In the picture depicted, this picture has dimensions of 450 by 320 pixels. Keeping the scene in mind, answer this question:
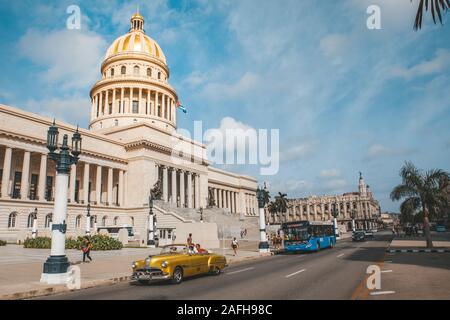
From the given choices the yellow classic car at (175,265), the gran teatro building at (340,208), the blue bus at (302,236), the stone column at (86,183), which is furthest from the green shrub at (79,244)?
the gran teatro building at (340,208)

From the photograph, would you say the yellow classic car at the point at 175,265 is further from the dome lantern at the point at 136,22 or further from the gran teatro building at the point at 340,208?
the gran teatro building at the point at 340,208

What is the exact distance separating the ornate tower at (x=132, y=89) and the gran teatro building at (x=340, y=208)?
267 ft

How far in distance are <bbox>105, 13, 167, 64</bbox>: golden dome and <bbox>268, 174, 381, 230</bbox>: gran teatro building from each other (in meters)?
84.8

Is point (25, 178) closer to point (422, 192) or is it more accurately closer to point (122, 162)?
point (122, 162)

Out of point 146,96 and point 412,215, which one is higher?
point 146,96

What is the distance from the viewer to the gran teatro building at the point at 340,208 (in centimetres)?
13000

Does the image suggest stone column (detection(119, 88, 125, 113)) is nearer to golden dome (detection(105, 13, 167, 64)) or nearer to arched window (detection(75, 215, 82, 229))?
golden dome (detection(105, 13, 167, 64))

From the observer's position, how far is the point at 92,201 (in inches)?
2021

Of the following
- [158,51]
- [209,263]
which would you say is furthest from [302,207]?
[209,263]

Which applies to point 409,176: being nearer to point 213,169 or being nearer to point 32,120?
point 32,120

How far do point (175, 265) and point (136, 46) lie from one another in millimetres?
69588

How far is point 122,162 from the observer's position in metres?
A: 55.4

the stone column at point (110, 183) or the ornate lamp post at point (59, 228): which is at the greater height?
the stone column at point (110, 183)
